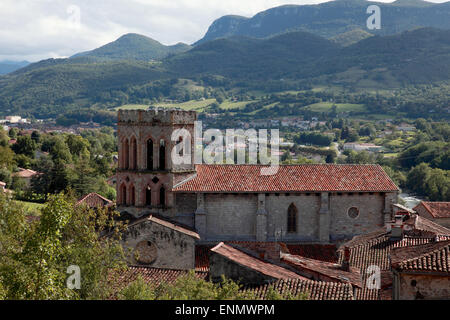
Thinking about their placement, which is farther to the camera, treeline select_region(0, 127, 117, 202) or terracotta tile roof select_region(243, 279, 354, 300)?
treeline select_region(0, 127, 117, 202)

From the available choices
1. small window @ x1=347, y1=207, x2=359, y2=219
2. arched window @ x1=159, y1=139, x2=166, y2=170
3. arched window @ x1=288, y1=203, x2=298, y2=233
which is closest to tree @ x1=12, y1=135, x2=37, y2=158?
arched window @ x1=159, y1=139, x2=166, y2=170

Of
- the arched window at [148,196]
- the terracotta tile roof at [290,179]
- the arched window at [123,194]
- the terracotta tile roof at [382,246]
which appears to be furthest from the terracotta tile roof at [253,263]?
the arched window at [123,194]

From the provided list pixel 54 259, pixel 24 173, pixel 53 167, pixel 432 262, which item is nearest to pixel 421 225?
pixel 432 262

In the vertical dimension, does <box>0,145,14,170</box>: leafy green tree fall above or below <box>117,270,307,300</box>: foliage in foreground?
A: below

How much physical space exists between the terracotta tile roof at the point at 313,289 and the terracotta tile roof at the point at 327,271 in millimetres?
2970

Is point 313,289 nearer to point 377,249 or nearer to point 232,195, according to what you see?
point 377,249

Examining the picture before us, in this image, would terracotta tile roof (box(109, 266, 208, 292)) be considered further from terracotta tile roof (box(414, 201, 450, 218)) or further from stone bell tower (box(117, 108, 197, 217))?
terracotta tile roof (box(414, 201, 450, 218))

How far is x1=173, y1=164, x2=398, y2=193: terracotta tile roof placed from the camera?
35.8 metres

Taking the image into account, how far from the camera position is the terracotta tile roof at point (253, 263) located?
2278cm

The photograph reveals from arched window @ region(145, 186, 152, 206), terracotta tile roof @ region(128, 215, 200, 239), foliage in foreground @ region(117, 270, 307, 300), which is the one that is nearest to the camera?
foliage in foreground @ region(117, 270, 307, 300)

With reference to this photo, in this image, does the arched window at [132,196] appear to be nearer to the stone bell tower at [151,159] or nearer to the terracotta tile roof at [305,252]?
the stone bell tower at [151,159]

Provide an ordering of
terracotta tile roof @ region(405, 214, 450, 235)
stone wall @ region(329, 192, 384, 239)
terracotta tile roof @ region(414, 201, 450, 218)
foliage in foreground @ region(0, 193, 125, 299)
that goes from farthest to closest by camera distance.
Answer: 1. terracotta tile roof @ region(414, 201, 450, 218)
2. stone wall @ region(329, 192, 384, 239)
3. terracotta tile roof @ region(405, 214, 450, 235)
4. foliage in foreground @ region(0, 193, 125, 299)

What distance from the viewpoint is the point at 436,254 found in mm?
19406

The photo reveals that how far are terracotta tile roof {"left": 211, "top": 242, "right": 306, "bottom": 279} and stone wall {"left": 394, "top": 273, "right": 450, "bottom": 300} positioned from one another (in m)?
4.75
